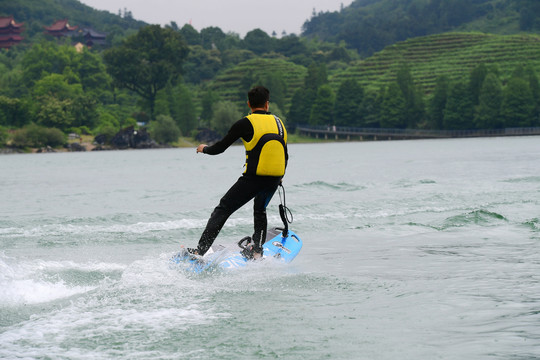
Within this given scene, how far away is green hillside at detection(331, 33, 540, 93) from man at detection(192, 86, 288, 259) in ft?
457

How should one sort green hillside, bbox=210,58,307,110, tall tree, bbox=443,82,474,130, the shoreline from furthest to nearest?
green hillside, bbox=210,58,307,110 → tall tree, bbox=443,82,474,130 → the shoreline

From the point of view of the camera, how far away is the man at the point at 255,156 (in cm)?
980

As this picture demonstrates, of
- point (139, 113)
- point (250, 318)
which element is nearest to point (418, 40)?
point (139, 113)

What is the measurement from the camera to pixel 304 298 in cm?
849

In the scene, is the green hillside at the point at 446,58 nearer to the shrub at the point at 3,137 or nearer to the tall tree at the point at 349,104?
the tall tree at the point at 349,104

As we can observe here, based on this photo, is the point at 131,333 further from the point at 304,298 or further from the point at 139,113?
the point at 139,113

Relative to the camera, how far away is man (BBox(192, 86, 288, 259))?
9.80 metres

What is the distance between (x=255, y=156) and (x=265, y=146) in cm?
19

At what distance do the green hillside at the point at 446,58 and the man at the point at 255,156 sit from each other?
139 meters

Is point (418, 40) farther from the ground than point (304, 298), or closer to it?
farther from the ground

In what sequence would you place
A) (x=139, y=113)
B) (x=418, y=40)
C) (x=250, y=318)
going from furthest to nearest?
(x=418, y=40) → (x=139, y=113) → (x=250, y=318)

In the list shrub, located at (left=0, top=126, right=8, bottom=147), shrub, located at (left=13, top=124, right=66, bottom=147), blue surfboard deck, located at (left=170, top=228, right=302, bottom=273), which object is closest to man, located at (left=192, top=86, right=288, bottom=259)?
blue surfboard deck, located at (left=170, top=228, right=302, bottom=273)

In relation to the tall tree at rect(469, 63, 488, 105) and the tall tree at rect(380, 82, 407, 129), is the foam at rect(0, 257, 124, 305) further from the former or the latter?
the tall tree at rect(380, 82, 407, 129)

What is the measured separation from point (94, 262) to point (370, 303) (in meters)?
5.04
